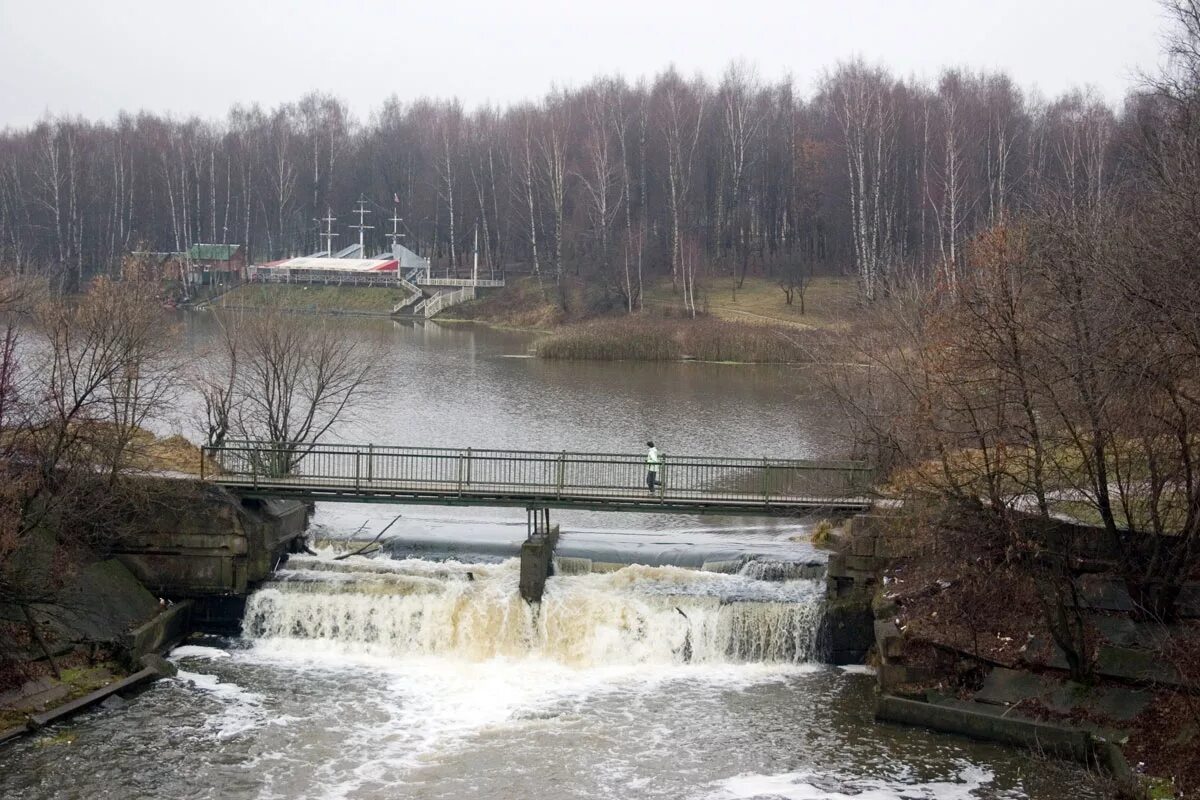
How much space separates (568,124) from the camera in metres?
94.7

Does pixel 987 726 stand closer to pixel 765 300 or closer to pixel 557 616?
pixel 557 616

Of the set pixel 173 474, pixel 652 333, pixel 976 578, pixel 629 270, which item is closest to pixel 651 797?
pixel 976 578

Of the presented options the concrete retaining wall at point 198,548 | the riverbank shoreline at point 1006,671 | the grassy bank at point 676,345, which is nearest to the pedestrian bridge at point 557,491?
the concrete retaining wall at point 198,548

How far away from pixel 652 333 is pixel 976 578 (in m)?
41.6

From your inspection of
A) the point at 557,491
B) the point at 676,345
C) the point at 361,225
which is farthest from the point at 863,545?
the point at 361,225

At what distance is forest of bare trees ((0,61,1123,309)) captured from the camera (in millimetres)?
76188

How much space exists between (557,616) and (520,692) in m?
2.63

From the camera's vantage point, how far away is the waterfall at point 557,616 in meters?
25.2

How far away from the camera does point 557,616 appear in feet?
84.4

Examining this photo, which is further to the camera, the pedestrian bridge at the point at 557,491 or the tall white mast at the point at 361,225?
the tall white mast at the point at 361,225

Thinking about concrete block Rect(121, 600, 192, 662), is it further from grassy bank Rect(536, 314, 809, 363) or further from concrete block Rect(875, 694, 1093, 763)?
grassy bank Rect(536, 314, 809, 363)

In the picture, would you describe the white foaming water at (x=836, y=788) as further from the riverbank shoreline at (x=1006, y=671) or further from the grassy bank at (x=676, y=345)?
the grassy bank at (x=676, y=345)

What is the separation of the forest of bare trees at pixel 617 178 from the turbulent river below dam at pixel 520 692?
121 feet

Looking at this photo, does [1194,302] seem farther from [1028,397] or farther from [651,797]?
[651,797]
